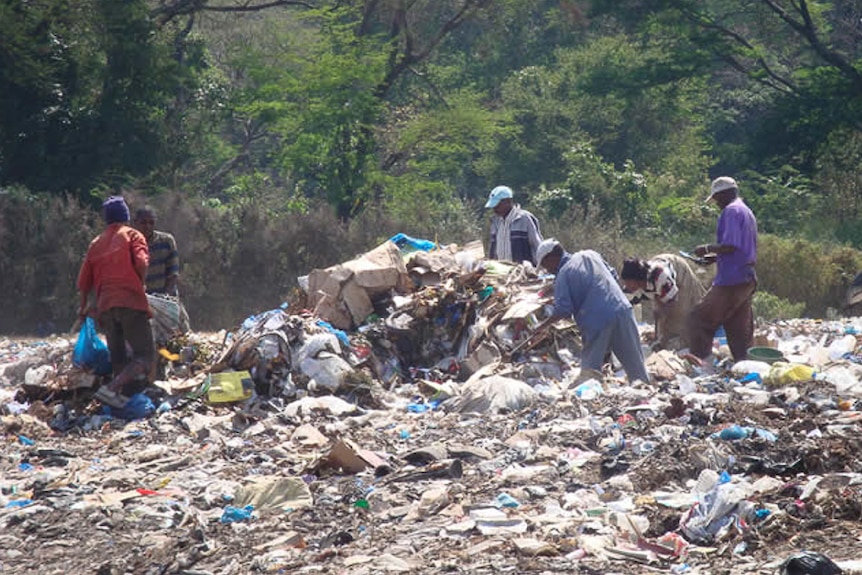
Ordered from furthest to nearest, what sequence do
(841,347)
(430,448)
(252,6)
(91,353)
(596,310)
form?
(252,6)
(841,347)
(91,353)
(596,310)
(430,448)

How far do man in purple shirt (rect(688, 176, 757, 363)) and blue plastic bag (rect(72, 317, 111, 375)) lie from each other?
14.9 feet

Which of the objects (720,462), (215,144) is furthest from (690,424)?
(215,144)

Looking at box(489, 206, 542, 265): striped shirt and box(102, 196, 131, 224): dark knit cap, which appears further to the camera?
box(489, 206, 542, 265): striped shirt

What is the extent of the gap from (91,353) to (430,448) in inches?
141

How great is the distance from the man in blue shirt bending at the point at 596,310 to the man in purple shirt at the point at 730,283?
82 cm

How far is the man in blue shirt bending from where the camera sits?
8.98m

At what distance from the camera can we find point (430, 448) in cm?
725

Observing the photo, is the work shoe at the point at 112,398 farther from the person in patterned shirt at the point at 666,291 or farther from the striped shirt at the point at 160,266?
the person in patterned shirt at the point at 666,291

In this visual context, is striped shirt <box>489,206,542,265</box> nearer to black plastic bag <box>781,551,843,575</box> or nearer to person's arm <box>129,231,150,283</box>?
person's arm <box>129,231,150,283</box>

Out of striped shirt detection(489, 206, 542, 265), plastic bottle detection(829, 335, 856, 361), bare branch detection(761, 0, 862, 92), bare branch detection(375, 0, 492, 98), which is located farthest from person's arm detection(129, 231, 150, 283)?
bare branch detection(761, 0, 862, 92)

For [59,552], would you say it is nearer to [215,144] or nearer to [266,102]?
[266,102]

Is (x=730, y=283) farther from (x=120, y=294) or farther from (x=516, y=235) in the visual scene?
(x=120, y=294)

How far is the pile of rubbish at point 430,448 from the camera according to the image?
219 inches

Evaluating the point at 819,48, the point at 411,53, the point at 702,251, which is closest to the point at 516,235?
the point at 702,251
